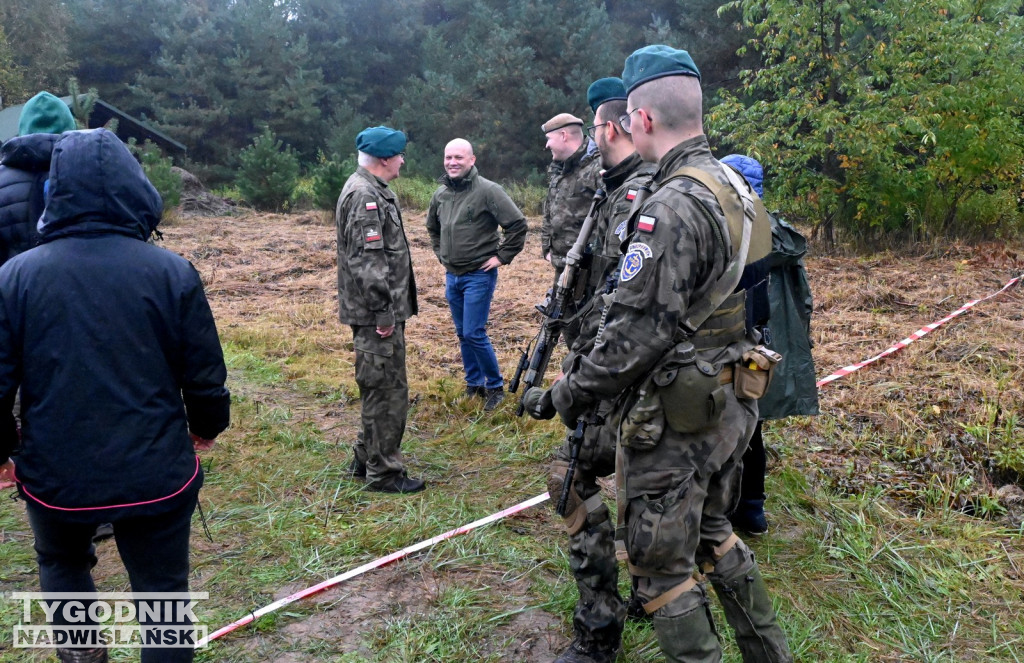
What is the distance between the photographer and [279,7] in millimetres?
31750

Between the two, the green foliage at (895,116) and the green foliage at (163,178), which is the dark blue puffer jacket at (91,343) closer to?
the green foliage at (895,116)

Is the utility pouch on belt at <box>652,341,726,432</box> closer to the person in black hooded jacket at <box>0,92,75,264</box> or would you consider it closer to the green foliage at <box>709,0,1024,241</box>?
the person in black hooded jacket at <box>0,92,75,264</box>

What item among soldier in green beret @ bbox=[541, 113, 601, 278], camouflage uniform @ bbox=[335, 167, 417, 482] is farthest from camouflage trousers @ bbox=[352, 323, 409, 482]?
soldier in green beret @ bbox=[541, 113, 601, 278]

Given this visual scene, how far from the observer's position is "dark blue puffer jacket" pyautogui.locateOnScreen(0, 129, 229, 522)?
2.30m

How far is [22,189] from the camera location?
11.8ft

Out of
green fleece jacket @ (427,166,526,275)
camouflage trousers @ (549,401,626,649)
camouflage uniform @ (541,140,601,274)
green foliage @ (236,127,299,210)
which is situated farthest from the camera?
green foliage @ (236,127,299,210)

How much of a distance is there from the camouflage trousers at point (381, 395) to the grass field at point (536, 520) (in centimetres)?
21

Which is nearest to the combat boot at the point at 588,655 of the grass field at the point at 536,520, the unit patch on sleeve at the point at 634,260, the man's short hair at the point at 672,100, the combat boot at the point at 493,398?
the grass field at the point at 536,520

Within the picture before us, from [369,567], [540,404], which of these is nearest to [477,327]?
[369,567]

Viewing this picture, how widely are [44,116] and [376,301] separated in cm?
192

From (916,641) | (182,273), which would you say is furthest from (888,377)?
(182,273)

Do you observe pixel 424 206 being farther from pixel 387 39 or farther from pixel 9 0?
pixel 9 0

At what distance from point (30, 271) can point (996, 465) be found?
485 cm

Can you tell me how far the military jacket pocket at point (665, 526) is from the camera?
8.09ft
